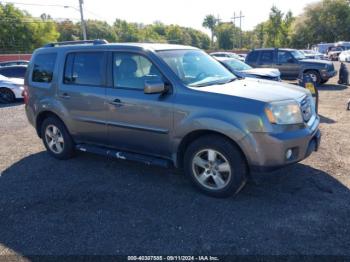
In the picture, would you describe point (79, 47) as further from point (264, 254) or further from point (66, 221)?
point (264, 254)

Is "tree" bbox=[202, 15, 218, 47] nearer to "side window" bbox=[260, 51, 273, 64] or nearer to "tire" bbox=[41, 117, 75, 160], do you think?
"side window" bbox=[260, 51, 273, 64]

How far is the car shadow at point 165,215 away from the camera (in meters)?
3.26

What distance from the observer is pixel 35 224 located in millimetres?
3771

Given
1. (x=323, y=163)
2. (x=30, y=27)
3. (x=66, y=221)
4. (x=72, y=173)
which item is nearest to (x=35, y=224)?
(x=66, y=221)

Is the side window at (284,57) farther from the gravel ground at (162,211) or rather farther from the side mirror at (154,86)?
the side mirror at (154,86)

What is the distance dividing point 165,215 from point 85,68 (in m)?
2.65

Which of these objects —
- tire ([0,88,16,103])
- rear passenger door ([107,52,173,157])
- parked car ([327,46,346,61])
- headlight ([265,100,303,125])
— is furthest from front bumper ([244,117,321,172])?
parked car ([327,46,346,61])

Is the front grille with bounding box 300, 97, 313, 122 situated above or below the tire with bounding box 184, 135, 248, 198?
above

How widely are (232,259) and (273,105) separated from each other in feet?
5.61

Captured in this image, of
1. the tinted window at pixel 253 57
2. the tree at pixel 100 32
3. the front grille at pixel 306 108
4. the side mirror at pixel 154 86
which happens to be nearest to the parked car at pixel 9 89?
the tinted window at pixel 253 57

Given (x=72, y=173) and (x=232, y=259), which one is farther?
(x=72, y=173)

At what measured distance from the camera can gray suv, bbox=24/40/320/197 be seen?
12.4 ft

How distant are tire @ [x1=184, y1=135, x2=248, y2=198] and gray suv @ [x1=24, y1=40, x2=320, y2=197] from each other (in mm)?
13

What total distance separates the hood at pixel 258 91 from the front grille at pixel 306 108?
0.29 ft
